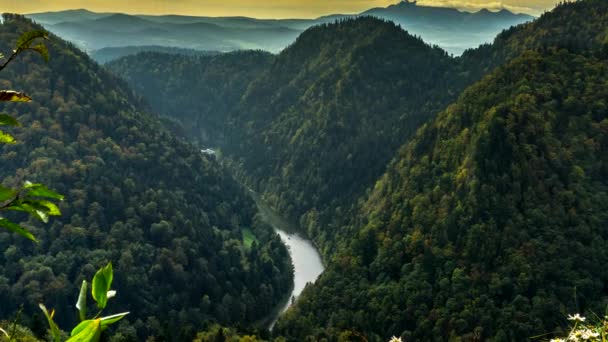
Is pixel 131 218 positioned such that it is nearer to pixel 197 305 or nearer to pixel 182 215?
pixel 182 215

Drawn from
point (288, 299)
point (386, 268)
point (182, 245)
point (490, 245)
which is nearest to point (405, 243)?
point (386, 268)

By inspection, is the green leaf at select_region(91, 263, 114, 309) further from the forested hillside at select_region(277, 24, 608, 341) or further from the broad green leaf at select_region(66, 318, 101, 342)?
the forested hillside at select_region(277, 24, 608, 341)

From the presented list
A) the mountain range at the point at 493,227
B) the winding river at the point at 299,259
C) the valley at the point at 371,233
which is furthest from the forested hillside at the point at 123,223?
the mountain range at the point at 493,227

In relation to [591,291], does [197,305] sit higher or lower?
lower

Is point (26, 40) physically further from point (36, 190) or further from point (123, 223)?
point (123, 223)

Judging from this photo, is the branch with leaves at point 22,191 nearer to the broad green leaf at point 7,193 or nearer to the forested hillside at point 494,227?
the broad green leaf at point 7,193

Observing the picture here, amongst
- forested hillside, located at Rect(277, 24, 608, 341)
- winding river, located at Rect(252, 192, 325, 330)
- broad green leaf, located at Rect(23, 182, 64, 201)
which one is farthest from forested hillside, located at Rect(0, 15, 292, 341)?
broad green leaf, located at Rect(23, 182, 64, 201)
